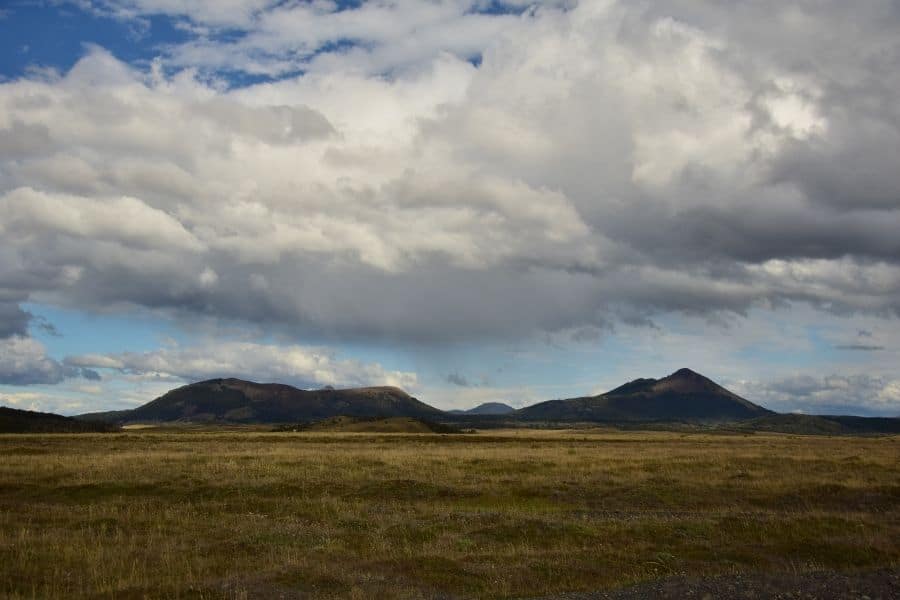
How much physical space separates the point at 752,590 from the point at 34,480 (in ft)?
123

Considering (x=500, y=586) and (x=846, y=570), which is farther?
(x=846, y=570)

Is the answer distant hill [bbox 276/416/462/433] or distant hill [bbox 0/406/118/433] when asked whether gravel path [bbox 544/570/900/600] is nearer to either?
distant hill [bbox 276/416/462/433]

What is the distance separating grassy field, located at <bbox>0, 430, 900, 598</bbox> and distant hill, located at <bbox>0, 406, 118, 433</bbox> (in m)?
137

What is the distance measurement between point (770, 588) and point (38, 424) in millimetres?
195695

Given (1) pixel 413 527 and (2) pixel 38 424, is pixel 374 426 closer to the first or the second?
(2) pixel 38 424

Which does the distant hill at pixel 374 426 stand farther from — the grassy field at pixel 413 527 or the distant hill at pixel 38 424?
the grassy field at pixel 413 527

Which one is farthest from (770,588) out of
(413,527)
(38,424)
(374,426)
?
(38,424)

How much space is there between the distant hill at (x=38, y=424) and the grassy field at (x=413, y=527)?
13718cm

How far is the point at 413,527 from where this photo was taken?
2472 cm

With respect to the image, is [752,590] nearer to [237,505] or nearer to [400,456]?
[237,505]

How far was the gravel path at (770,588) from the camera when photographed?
50.2 feet

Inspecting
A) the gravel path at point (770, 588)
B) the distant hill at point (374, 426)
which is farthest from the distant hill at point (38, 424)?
the gravel path at point (770, 588)

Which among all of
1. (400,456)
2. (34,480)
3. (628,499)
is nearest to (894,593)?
(628,499)

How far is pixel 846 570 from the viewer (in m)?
18.9
